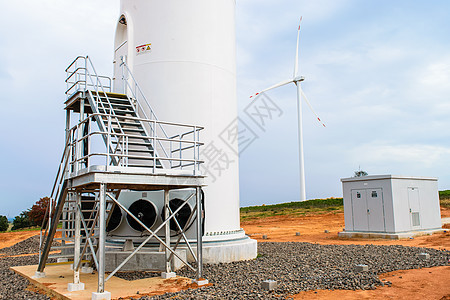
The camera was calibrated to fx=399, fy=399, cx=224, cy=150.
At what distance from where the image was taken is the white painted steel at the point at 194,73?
1417 cm

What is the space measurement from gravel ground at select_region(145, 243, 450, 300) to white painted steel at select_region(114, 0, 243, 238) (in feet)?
7.48

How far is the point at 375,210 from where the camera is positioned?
830 inches

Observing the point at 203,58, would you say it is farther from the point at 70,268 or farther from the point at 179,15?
the point at 70,268

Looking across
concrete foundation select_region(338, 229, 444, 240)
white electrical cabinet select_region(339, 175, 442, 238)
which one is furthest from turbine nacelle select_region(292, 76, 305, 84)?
concrete foundation select_region(338, 229, 444, 240)

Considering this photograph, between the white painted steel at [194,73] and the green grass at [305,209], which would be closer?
the white painted steel at [194,73]

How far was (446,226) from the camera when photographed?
83.0 ft

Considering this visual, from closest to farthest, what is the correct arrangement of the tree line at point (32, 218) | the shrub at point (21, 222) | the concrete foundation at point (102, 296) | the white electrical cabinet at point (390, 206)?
the concrete foundation at point (102, 296) → the white electrical cabinet at point (390, 206) → the tree line at point (32, 218) → the shrub at point (21, 222)

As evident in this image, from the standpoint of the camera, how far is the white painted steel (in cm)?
1417

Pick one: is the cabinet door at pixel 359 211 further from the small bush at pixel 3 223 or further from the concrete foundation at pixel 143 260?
the small bush at pixel 3 223

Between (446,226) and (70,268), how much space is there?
74.6 feet

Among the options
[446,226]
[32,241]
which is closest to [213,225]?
[32,241]

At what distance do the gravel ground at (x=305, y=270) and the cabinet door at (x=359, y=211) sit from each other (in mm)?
5060

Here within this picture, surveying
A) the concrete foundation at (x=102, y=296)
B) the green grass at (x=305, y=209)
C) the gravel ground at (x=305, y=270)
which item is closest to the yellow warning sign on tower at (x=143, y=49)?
the gravel ground at (x=305, y=270)

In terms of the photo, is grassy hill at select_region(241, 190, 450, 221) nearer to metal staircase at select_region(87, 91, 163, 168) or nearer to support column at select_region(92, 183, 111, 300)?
metal staircase at select_region(87, 91, 163, 168)
